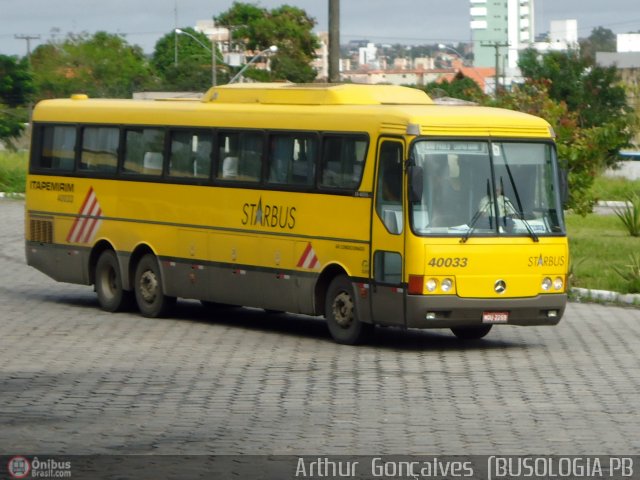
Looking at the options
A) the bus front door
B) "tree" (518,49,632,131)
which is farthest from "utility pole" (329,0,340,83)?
"tree" (518,49,632,131)

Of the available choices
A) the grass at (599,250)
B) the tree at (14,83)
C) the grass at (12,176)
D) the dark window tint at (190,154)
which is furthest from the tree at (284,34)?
the dark window tint at (190,154)

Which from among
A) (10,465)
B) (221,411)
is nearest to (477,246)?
(221,411)

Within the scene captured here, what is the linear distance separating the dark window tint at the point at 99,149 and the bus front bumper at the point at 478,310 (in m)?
6.54

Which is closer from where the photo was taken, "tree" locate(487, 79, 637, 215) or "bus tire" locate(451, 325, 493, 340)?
"bus tire" locate(451, 325, 493, 340)

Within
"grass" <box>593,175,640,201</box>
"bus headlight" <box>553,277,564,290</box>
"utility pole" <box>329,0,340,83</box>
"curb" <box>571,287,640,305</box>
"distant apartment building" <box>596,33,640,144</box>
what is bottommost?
"curb" <box>571,287,640,305</box>

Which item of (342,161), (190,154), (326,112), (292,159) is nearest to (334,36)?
(190,154)

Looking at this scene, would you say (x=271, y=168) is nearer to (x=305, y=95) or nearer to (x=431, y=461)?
(x=305, y=95)

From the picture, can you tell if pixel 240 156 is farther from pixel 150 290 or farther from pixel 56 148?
pixel 56 148

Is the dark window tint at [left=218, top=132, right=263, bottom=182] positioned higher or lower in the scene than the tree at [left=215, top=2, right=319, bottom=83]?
lower

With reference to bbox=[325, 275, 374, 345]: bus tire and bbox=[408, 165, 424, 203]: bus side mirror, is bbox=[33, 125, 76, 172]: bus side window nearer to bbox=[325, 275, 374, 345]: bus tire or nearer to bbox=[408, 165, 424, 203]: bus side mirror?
bbox=[325, 275, 374, 345]: bus tire

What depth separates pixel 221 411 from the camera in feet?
40.7

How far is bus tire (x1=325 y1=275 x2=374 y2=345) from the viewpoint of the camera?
1720 cm

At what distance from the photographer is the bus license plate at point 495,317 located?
16703 mm

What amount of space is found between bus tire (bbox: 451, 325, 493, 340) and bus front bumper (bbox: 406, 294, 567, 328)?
3.33 feet
